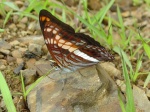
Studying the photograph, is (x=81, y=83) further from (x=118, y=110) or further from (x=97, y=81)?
(x=118, y=110)

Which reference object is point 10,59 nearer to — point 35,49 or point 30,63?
point 30,63

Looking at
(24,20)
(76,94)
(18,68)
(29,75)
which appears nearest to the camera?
(76,94)

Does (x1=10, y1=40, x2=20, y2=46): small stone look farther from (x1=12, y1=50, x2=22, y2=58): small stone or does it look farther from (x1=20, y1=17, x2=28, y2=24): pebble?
(x1=20, y1=17, x2=28, y2=24): pebble

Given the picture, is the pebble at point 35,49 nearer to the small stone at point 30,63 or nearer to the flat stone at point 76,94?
the small stone at point 30,63

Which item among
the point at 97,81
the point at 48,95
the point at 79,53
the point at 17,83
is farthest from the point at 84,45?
the point at 17,83

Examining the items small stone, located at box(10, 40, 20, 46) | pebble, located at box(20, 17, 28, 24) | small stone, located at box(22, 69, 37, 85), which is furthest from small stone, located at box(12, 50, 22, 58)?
pebble, located at box(20, 17, 28, 24)

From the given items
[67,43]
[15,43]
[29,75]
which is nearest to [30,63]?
[29,75]

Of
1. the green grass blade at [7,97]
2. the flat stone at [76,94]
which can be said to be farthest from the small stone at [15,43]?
the green grass blade at [7,97]
